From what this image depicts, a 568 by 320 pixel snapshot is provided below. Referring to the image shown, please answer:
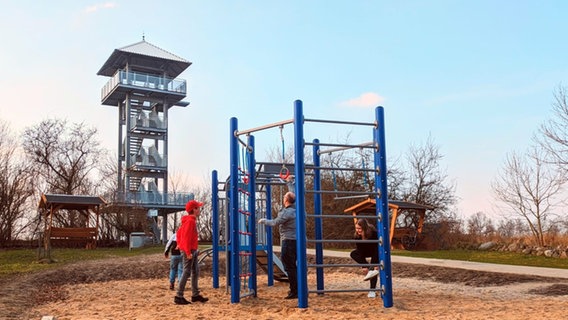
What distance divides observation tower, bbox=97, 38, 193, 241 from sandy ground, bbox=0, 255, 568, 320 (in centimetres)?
2513

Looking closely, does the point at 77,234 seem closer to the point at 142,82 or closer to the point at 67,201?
the point at 67,201

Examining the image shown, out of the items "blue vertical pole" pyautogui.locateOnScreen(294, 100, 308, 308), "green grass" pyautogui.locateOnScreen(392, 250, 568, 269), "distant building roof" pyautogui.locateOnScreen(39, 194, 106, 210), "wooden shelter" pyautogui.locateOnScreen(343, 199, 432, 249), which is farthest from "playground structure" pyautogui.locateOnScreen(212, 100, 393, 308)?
"distant building roof" pyautogui.locateOnScreen(39, 194, 106, 210)

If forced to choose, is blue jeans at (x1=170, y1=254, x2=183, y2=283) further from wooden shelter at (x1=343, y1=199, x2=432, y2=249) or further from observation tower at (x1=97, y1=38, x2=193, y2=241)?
observation tower at (x1=97, y1=38, x2=193, y2=241)

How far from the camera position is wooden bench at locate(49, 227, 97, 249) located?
1087 inches

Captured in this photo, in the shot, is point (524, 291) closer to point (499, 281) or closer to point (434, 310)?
point (499, 281)

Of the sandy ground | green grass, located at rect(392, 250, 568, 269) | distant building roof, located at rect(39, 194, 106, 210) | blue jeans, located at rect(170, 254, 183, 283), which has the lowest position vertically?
green grass, located at rect(392, 250, 568, 269)

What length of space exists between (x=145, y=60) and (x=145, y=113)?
13.5 feet

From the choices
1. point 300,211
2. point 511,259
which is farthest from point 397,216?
point 300,211

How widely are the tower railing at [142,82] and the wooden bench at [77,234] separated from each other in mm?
12333

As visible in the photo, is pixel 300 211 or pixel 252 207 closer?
pixel 300 211

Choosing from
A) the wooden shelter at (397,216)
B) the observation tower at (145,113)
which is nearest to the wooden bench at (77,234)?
the observation tower at (145,113)

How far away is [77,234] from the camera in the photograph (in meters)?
28.1

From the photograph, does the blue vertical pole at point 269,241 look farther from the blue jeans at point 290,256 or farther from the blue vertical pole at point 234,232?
the blue jeans at point 290,256

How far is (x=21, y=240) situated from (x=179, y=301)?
26.3 metres
